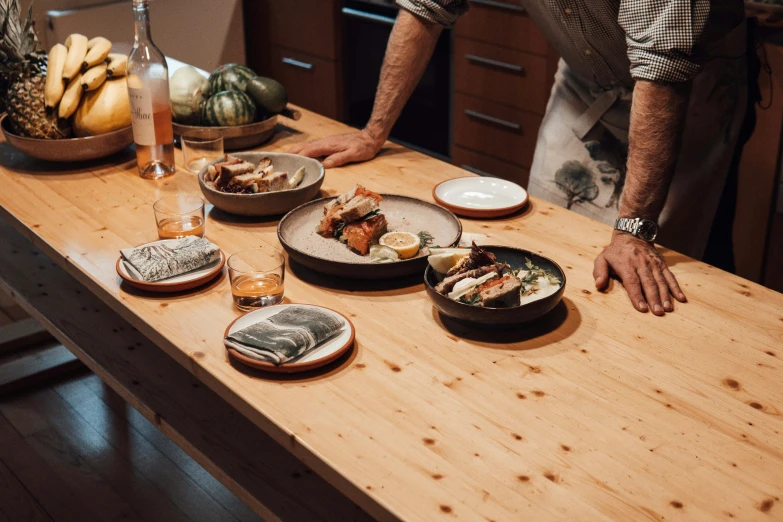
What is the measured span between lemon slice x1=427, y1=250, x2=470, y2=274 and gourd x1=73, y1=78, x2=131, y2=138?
100cm

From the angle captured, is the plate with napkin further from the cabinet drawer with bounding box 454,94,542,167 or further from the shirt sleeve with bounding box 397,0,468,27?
the cabinet drawer with bounding box 454,94,542,167

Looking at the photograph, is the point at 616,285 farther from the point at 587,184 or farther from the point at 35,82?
the point at 35,82

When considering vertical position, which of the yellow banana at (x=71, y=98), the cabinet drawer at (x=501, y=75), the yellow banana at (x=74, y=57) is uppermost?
the yellow banana at (x=74, y=57)

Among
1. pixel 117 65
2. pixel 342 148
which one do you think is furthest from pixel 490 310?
pixel 117 65

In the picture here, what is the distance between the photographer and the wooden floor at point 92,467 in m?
2.29

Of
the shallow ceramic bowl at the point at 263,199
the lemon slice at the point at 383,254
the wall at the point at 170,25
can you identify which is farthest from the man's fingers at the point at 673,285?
the wall at the point at 170,25

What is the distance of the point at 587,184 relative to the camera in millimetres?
2223

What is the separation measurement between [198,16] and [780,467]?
4143 mm

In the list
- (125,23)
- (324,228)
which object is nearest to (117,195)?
(324,228)

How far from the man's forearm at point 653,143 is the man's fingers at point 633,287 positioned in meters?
0.17

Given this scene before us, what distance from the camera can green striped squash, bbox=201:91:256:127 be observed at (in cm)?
207

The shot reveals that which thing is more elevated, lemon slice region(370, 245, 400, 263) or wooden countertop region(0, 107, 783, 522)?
lemon slice region(370, 245, 400, 263)

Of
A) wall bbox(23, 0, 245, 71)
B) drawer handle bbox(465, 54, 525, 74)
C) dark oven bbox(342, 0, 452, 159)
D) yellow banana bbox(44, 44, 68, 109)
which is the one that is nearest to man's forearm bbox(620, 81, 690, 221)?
yellow banana bbox(44, 44, 68, 109)

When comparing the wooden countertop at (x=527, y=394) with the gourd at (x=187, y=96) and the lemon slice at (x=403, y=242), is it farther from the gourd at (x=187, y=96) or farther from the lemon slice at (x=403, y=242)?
the gourd at (x=187, y=96)
